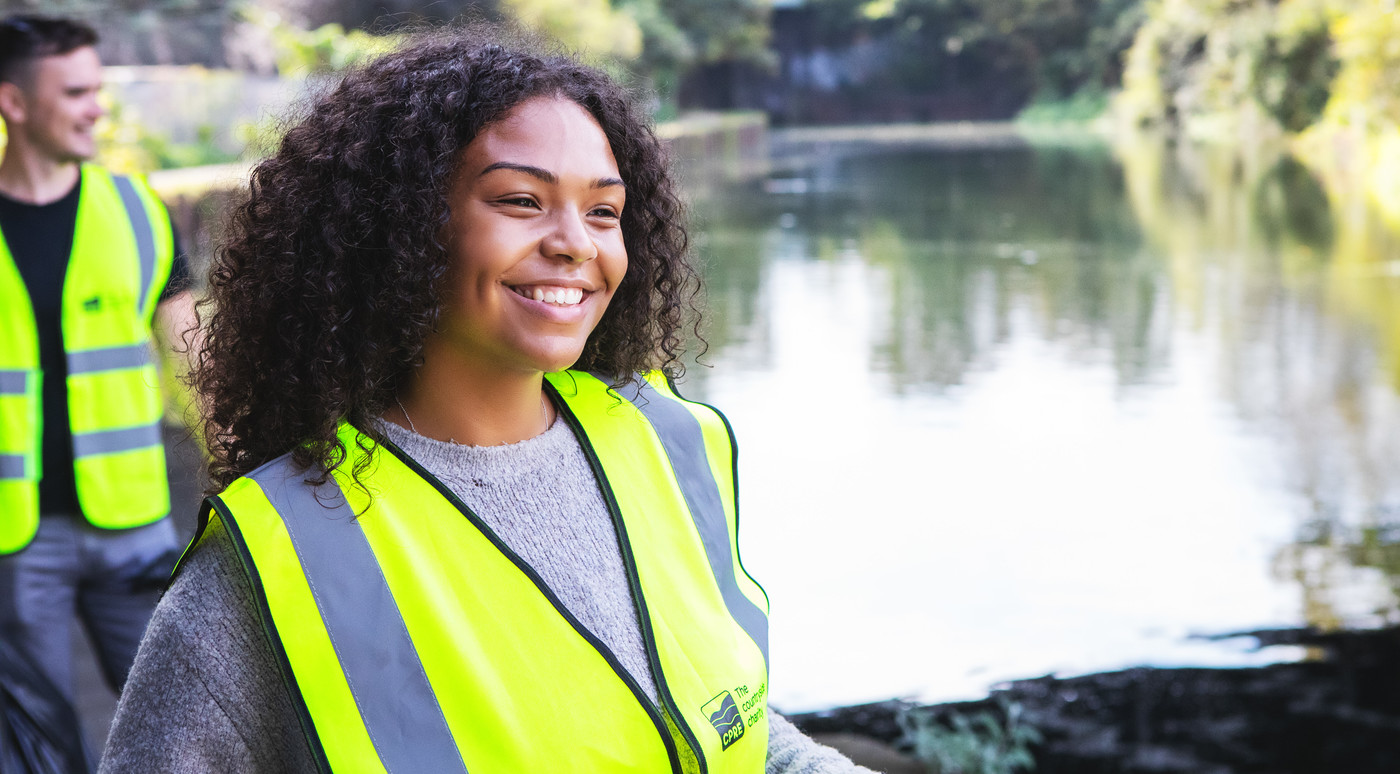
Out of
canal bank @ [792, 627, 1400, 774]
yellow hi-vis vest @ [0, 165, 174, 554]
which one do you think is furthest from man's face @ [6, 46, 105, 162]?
canal bank @ [792, 627, 1400, 774]

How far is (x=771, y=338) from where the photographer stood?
34.0 feet

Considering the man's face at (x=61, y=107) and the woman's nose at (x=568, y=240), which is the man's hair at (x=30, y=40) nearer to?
the man's face at (x=61, y=107)

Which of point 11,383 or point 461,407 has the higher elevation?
point 461,407

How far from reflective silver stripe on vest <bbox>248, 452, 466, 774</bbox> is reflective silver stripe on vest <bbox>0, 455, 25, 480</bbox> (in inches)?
67.0

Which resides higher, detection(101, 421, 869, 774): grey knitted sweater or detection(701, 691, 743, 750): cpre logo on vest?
detection(101, 421, 869, 774): grey knitted sweater

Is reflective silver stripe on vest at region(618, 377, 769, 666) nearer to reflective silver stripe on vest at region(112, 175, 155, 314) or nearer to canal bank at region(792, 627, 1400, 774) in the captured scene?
reflective silver stripe on vest at region(112, 175, 155, 314)

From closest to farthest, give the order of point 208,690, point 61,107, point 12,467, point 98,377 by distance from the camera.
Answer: point 208,690, point 12,467, point 98,377, point 61,107

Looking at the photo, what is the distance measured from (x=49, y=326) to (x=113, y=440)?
10.3 inches

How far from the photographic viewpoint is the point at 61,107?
2.99 meters

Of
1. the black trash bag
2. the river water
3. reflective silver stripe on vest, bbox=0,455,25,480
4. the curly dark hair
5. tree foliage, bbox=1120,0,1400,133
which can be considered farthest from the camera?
tree foliage, bbox=1120,0,1400,133

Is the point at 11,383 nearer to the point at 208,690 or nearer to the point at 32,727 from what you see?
the point at 32,727

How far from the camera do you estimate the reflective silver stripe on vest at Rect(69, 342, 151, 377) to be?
9.14 ft

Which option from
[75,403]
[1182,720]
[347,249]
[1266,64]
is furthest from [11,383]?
[1266,64]

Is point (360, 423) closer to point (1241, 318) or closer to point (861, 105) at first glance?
point (1241, 318)
